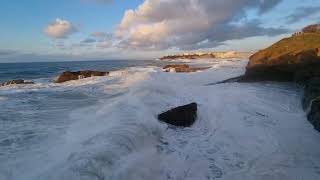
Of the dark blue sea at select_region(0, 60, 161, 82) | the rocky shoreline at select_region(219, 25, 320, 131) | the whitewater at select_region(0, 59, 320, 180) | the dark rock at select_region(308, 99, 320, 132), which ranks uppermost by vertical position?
the rocky shoreline at select_region(219, 25, 320, 131)

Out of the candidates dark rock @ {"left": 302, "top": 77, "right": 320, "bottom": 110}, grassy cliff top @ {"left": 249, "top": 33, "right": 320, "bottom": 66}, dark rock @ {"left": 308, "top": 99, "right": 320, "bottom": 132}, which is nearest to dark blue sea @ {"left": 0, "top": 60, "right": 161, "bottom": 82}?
grassy cliff top @ {"left": 249, "top": 33, "right": 320, "bottom": 66}

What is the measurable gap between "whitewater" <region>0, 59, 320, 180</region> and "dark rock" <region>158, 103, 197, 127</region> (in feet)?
0.73

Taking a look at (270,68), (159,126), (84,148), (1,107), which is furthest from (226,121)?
(270,68)

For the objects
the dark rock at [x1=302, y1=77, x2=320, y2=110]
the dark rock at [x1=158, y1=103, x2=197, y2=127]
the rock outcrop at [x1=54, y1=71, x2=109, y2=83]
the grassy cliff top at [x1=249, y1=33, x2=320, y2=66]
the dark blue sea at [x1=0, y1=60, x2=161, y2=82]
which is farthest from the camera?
the dark blue sea at [x1=0, y1=60, x2=161, y2=82]

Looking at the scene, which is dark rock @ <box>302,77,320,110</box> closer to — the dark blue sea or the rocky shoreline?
the rocky shoreline

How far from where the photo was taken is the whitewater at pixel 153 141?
19.9ft

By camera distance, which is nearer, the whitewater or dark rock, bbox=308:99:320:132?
the whitewater

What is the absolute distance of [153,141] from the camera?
25.7 feet

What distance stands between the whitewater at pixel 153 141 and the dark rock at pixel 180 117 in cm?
22

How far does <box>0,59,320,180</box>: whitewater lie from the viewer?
19.9 ft

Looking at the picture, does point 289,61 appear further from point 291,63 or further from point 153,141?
point 153,141

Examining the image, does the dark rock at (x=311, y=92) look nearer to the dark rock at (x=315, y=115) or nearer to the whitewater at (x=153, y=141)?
the whitewater at (x=153, y=141)

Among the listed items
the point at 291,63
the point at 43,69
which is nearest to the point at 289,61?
the point at 291,63

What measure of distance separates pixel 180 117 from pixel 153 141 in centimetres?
169
